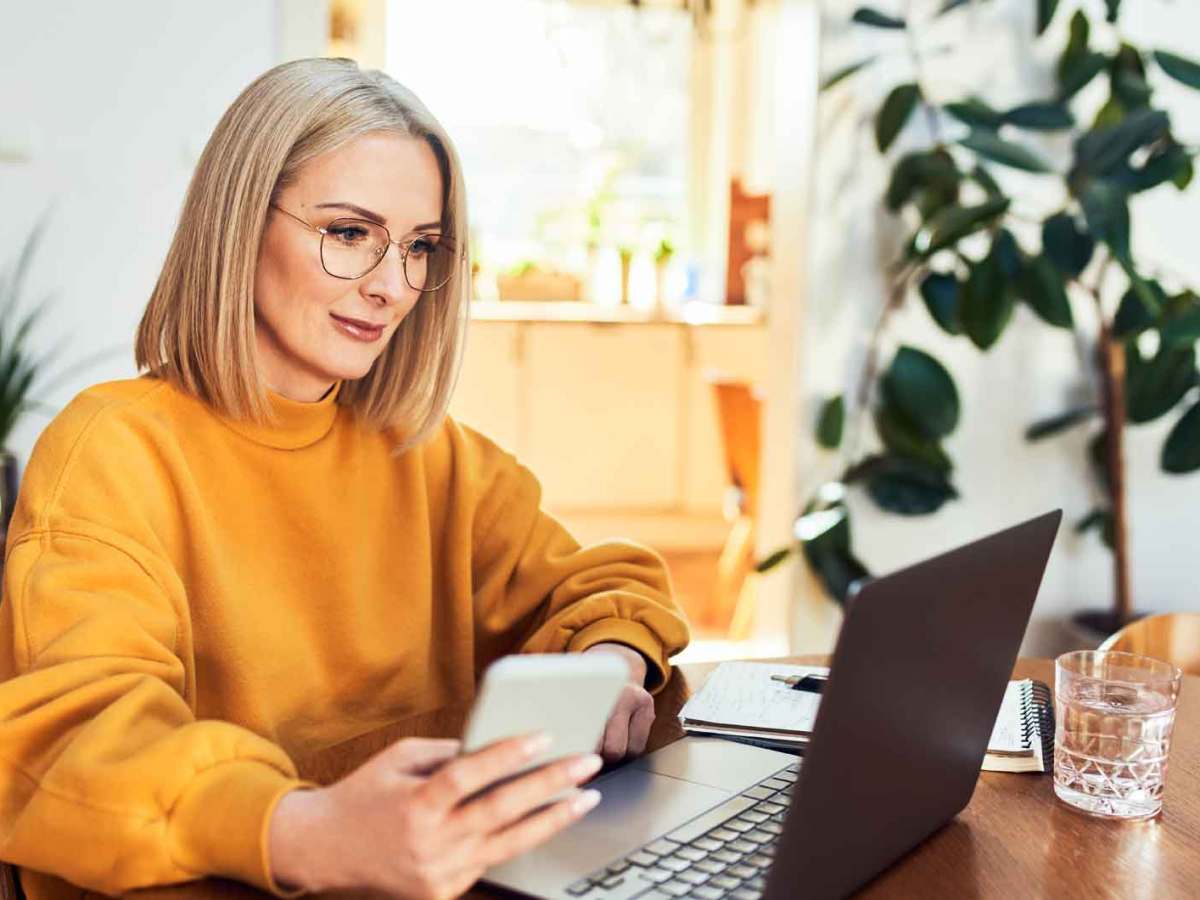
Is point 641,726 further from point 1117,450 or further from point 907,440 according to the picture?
point 1117,450

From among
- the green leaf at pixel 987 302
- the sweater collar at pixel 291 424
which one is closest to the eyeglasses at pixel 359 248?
the sweater collar at pixel 291 424

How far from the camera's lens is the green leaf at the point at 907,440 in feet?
9.57

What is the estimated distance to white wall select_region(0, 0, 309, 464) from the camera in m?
3.00

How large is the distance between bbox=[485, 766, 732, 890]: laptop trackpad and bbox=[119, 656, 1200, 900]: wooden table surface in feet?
0.12

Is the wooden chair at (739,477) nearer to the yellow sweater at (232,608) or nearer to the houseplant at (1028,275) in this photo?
the houseplant at (1028,275)

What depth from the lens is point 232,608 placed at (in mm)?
1195

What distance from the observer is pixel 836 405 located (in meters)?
2.92

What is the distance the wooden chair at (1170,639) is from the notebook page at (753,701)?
570mm

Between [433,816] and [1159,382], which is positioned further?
[1159,382]

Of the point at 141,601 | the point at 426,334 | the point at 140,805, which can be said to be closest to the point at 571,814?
the point at 140,805

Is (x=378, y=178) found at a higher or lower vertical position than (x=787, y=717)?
higher

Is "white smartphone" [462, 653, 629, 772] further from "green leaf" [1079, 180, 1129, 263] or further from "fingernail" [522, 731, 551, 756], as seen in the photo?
"green leaf" [1079, 180, 1129, 263]

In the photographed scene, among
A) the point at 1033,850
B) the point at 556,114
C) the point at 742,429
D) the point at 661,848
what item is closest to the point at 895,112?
the point at 742,429

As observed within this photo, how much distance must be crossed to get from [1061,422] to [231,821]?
96.8 inches
